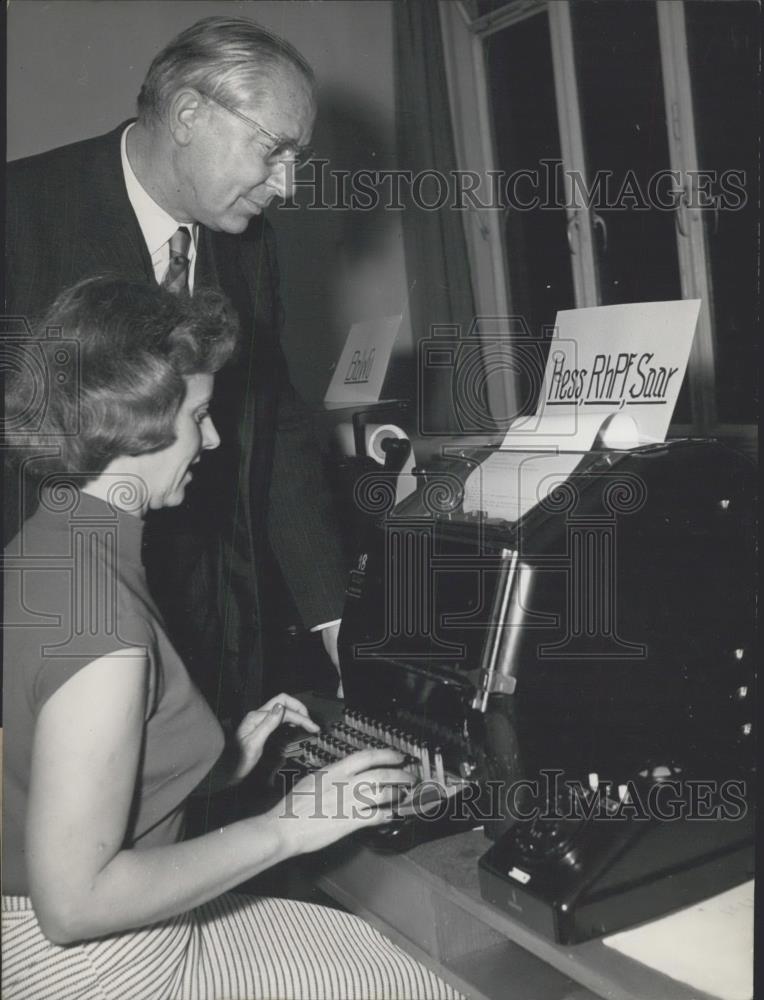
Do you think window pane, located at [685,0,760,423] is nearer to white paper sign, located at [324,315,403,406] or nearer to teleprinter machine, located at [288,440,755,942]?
white paper sign, located at [324,315,403,406]

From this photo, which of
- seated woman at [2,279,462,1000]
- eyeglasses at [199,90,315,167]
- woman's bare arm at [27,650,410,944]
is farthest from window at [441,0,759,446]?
woman's bare arm at [27,650,410,944]

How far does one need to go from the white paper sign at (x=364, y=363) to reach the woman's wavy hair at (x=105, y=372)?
1.66 m

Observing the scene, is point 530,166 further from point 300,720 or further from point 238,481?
point 300,720

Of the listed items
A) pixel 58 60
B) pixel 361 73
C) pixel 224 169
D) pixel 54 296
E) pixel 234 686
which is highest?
pixel 361 73

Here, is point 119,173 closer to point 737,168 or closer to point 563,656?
point 563,656

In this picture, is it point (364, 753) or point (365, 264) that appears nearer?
point (364, 753)

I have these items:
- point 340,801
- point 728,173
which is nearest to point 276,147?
Answer: point 340,801

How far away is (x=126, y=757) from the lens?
3.52 ft

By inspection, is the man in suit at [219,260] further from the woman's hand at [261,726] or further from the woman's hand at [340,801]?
the woman's hand at [340,801]

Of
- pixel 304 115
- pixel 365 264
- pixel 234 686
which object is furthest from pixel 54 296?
pixel 365 264

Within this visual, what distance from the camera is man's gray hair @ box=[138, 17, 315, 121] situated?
1.62 metres

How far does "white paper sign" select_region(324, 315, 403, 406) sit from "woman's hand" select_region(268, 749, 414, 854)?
1.85 meters

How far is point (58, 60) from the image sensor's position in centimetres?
321

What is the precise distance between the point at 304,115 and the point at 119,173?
1.15 feet
